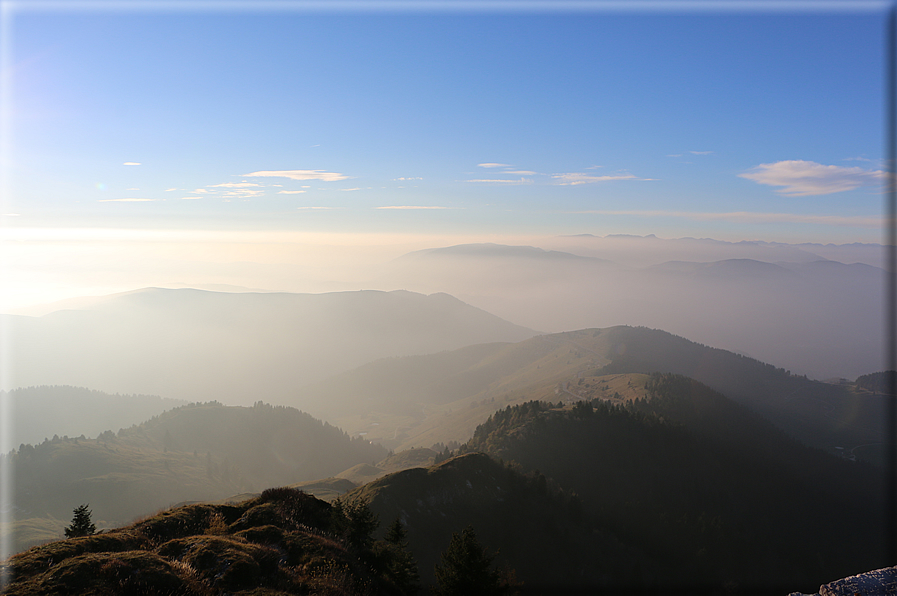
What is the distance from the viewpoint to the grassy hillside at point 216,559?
15797 mm

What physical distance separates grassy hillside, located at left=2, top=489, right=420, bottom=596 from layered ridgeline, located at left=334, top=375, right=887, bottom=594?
5170 centimetres

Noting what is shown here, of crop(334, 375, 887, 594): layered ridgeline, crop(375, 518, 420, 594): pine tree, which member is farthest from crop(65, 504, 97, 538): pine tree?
crop(334, 375, 887, 594): layered ridgeline

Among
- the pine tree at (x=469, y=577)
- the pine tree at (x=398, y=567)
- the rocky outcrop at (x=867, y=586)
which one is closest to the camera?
the rocky outcrop at (x=867, y=586)

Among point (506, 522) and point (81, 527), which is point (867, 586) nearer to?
point (81, 527)

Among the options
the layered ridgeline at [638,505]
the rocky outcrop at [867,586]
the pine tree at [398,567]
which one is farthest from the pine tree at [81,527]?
the layered ridgeline at [638,505]

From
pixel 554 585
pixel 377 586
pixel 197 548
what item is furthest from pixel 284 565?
pixel 554 585

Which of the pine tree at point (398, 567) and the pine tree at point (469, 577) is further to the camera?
the pine tree at point (469, 577)

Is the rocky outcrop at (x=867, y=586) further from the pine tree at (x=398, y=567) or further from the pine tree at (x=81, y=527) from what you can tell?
the pine tree at (x=81, y=527)

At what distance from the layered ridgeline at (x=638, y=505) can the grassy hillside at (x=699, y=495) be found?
464 millimetres

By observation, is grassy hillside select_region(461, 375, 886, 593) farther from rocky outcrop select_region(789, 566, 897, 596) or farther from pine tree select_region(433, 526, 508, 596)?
rocky outcrop select_region(789, 566, 897, 596)

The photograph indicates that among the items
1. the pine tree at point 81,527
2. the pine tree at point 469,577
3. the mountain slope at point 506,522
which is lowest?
the mountain slope at point 506,522

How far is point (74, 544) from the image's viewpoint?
59.5 feet

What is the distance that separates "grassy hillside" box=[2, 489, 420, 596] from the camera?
15797 millimetres

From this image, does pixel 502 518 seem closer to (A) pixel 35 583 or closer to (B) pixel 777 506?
(A) pixel 35 583
